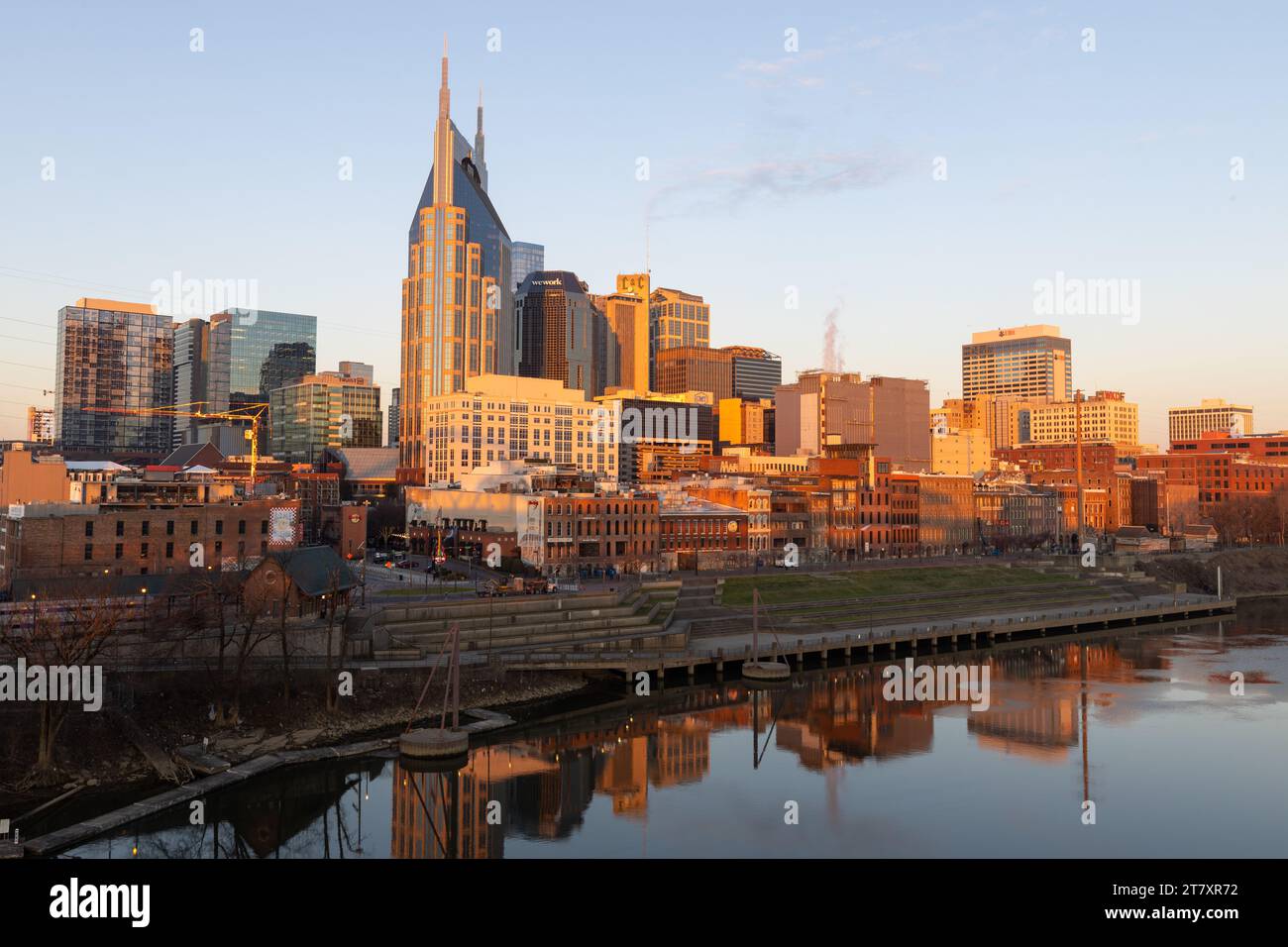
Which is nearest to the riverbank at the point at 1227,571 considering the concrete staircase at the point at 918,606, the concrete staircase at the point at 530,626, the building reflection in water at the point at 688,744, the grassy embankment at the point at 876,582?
the concrete staircase at the point at 918,606

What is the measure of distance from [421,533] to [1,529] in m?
62.4

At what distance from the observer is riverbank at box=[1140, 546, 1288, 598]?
13612 centimetres

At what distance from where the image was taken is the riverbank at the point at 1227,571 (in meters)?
136

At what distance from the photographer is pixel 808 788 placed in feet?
159

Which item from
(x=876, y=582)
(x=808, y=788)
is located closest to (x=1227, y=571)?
(x=876, y=582)

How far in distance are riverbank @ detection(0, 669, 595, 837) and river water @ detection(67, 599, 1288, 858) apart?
3145 mm

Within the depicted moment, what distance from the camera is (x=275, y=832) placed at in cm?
4203

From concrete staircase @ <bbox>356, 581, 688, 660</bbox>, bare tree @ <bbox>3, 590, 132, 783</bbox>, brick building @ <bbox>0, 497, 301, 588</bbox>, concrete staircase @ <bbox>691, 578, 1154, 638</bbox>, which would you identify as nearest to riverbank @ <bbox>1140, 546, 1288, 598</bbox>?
concrete staircase @ <bbox>691, 578, 1154, 638</bbox>

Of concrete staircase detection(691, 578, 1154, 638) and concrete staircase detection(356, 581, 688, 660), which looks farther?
concrete staircase detection(691, 578, 1154, 638)

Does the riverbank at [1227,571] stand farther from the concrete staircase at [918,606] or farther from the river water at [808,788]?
the river water at [808,788]

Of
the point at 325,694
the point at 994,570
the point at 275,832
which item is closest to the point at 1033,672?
the point at 994,570

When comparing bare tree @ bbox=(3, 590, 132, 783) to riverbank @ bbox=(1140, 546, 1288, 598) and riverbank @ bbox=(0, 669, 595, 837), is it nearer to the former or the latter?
riverbank @ bbox=(0, 669, 595, 837)
